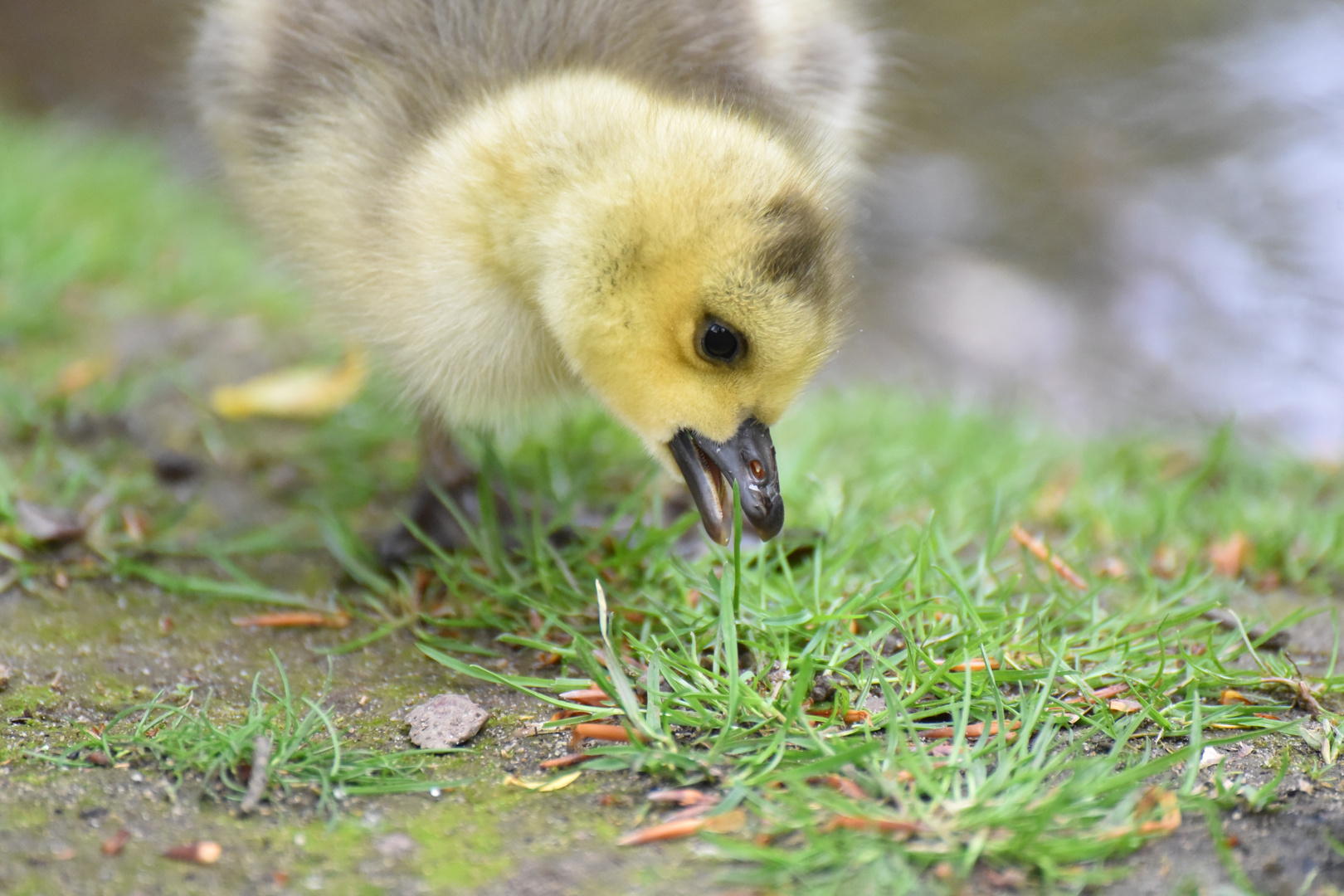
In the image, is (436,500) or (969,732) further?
(436,500)

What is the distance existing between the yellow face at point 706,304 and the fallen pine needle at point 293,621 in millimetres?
753

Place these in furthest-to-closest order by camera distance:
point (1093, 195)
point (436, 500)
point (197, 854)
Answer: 1. point (1093, 195)
2. point (436, 500)
3. point (197, 854)

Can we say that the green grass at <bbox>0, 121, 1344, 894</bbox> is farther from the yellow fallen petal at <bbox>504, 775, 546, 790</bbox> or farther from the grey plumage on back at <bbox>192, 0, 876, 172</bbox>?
the grey plumage on back at <bbox>192, 0, 876, 172</bbox>

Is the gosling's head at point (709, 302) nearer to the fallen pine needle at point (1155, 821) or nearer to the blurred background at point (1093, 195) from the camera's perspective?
the fallen pine needle at point (1155, 821)

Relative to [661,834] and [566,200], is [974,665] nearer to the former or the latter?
[661,834]

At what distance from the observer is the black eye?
1878mm

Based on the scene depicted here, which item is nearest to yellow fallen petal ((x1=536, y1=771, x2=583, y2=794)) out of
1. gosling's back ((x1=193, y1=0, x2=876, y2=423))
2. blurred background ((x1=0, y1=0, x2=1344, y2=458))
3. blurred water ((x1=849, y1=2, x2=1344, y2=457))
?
gosling's back ((x1=193, y1=0, x2=876, y2=423))

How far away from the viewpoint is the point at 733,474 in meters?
1.95

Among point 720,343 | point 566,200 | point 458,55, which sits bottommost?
point 720,343

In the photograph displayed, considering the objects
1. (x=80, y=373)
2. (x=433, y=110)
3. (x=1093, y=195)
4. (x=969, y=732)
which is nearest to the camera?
(x=969, y=732)

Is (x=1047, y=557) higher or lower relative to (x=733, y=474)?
lower

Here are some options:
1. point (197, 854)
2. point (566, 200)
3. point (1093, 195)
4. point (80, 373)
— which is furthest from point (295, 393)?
point (1093, 195)

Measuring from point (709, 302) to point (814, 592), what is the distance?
22.3 inches

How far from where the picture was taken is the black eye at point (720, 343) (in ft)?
6.16
